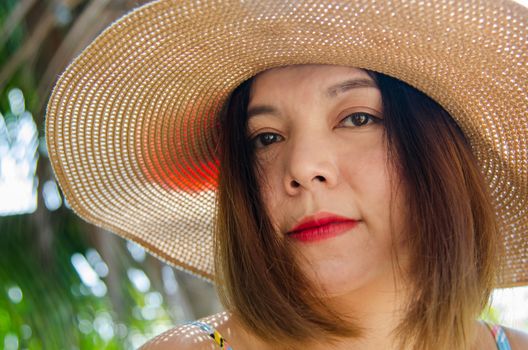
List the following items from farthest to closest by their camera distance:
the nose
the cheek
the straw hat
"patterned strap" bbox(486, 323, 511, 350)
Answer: "patterned strap" bbox(486, 323, 511, 350) → the cheek → the nose → the straw hat

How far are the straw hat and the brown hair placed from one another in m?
0.09

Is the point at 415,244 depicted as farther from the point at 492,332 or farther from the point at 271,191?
the point at 492,332

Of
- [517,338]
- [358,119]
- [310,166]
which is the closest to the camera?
[310,166]

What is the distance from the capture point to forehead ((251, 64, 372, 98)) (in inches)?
71.1

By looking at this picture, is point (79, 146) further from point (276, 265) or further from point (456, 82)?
point (456, 82)

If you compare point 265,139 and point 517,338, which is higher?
point 265,139

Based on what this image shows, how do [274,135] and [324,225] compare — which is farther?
[274,135]

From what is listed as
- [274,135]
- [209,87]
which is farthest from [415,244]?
[209,87]

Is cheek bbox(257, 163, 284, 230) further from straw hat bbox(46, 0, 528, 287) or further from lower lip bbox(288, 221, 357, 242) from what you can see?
straw hat bbox(46, 0, 528, 287)

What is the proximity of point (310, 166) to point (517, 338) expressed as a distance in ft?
3.17

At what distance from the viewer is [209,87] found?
198 centimetres

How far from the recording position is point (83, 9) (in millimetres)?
2645

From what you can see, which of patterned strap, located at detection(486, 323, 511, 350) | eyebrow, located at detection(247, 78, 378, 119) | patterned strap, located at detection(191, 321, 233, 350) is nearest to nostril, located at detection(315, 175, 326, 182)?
eyebrow, located at detection(247, 78, 378, 119)

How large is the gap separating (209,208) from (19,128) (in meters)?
0.86
